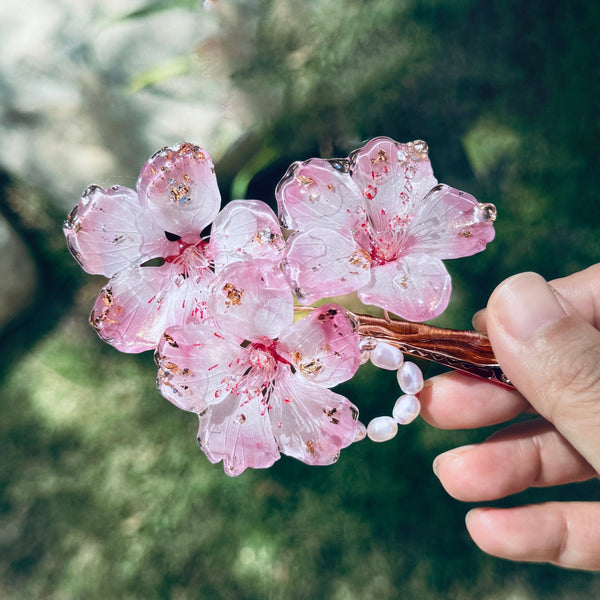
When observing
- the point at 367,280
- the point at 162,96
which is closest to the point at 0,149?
the point at 162,96

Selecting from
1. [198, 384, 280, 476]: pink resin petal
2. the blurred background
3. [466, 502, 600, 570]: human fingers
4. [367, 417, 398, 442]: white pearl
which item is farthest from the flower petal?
[466, 502, 600, 570]: human fingers

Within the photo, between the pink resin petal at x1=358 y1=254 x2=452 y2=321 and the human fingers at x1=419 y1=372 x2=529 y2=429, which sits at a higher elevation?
the pink resin petal at x1=358 y1=254 x2=452 y2=321

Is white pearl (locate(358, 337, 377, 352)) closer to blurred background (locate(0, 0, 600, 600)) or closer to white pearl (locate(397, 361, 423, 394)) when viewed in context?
white pearl (locate(397, 361, 423, 394))

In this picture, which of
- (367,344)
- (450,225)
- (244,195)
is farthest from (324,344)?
(244,195)

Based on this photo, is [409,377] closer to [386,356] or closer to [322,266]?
[386,356]

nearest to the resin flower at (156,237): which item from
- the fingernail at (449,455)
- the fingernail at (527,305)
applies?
the fingernail at (527,305)

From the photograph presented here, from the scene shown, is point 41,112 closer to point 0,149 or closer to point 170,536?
point 0,149
